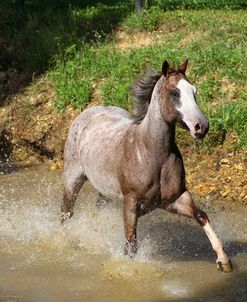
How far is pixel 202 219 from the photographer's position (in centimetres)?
686

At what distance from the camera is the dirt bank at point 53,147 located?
1014 centimetres

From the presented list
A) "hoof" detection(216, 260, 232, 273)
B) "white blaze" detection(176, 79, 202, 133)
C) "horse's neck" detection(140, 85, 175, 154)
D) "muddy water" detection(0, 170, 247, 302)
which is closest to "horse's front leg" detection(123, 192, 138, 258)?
"muddy water" detection(0, 170, 247, 302)

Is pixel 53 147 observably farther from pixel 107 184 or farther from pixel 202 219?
pixel 202 219

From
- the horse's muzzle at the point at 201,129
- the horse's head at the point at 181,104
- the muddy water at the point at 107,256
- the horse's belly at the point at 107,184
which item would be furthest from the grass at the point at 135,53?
the horse's muzzle at the point at 201,129

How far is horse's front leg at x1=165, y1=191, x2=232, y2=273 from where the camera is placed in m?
6.77

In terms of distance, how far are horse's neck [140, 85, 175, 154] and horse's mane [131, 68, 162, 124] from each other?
189 millimetres

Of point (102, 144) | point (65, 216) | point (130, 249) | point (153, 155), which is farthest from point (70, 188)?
point (153, 155)

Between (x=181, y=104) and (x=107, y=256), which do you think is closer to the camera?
(x=181, y=104)

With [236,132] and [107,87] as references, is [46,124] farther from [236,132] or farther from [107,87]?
[236,132]

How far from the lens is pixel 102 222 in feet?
29.1

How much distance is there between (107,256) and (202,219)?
1388 mm

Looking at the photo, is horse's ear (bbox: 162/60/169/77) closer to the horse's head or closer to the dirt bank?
the horse's head

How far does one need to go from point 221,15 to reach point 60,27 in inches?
149

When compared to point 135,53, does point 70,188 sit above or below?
above
